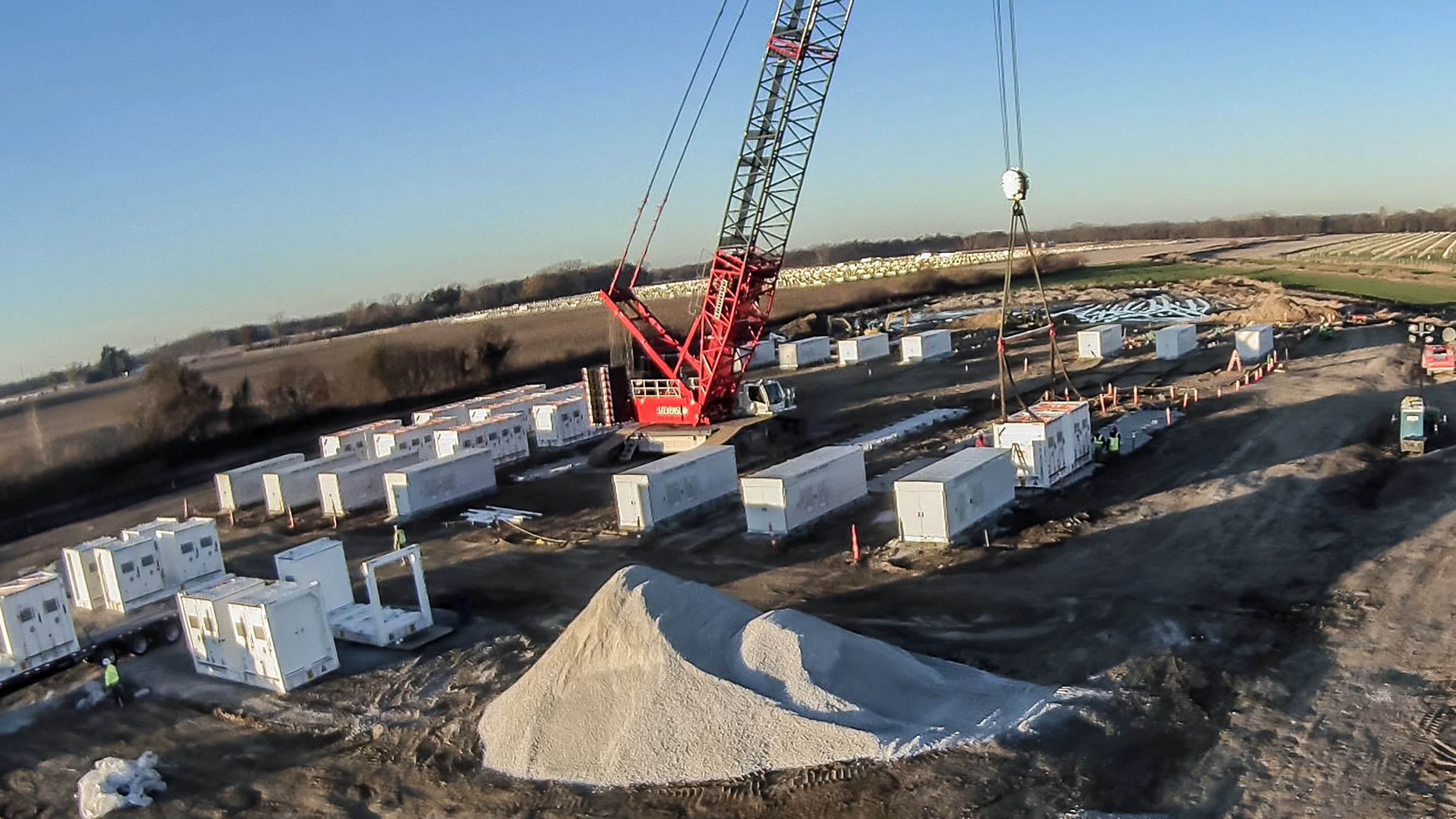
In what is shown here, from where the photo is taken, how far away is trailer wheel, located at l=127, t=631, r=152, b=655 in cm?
2198

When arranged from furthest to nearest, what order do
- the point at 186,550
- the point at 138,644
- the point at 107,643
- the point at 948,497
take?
the point at 186,550
the point at 948,497
the point at 138,644
the point at 107,643

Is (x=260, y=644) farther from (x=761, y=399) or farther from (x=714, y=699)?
(x=761, y=399)

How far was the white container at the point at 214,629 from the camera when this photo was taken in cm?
1939

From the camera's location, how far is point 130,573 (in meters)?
25.0

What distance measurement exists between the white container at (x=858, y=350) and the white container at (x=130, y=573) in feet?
138

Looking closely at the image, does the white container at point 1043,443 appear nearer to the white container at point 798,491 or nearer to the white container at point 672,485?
the white container at point 798,491

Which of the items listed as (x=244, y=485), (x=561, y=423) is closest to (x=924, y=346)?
(x=561, y=423)

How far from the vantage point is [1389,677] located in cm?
1500

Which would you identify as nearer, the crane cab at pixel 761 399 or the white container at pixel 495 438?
the white container at pixel 495 438

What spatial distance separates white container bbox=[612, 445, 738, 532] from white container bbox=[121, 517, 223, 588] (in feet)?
34.8

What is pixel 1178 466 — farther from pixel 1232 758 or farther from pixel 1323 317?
pixel 1323 317

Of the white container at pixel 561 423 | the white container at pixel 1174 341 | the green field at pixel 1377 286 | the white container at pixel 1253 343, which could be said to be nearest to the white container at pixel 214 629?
the white container at pixel 561 423

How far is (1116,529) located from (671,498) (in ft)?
37.8

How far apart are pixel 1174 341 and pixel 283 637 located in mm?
44357
